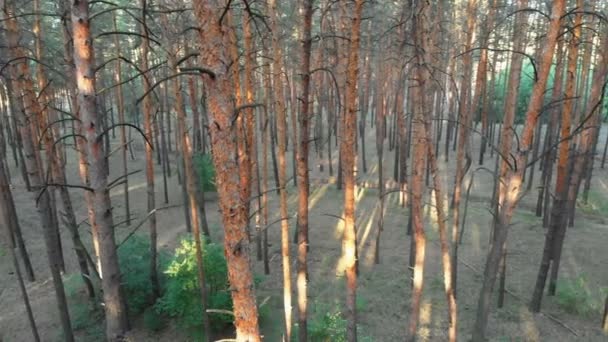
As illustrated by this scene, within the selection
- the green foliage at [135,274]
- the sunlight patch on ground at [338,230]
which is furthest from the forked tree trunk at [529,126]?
the sunlight patch on ground at [338,230]

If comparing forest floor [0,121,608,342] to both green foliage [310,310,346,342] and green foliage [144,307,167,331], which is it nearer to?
green foliage [144,307,167,331]

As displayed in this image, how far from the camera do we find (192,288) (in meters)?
10.7

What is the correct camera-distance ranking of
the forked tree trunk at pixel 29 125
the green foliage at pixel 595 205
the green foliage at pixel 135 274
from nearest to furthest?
the forked tree trunk at pixel 29 125 < the green foliage at pixel 135 274 < the green foliage at pixel 595 205

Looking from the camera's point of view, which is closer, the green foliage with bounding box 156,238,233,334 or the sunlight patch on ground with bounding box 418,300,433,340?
the green foliage with bounding box 156,238,233,334

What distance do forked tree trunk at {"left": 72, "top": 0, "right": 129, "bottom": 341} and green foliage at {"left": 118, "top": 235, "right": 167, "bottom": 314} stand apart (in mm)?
7681

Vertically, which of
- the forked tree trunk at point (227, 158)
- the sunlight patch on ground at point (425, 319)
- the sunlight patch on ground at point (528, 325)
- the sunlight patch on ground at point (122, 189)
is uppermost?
the forked tree trunk at point (227, 158)

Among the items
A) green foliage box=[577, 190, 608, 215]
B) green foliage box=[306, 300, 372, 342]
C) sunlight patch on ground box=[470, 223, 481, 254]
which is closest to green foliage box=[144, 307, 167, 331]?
green foliage box=[306, 300, 372, 342]

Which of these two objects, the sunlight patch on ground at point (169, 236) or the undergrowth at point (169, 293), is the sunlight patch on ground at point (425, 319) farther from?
the sunlight patch on ground at point (169, 236)

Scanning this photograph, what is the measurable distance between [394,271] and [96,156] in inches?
490

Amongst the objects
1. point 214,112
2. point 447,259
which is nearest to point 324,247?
point 447,259

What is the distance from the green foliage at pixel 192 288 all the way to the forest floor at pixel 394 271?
105 centimetres

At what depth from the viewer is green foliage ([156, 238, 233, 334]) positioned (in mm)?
10688

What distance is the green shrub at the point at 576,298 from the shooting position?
1174cm

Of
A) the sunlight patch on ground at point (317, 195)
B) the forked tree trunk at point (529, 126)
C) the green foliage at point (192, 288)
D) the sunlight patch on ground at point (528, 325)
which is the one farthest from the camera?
the sunlight patch on ground at point (317, 195)
